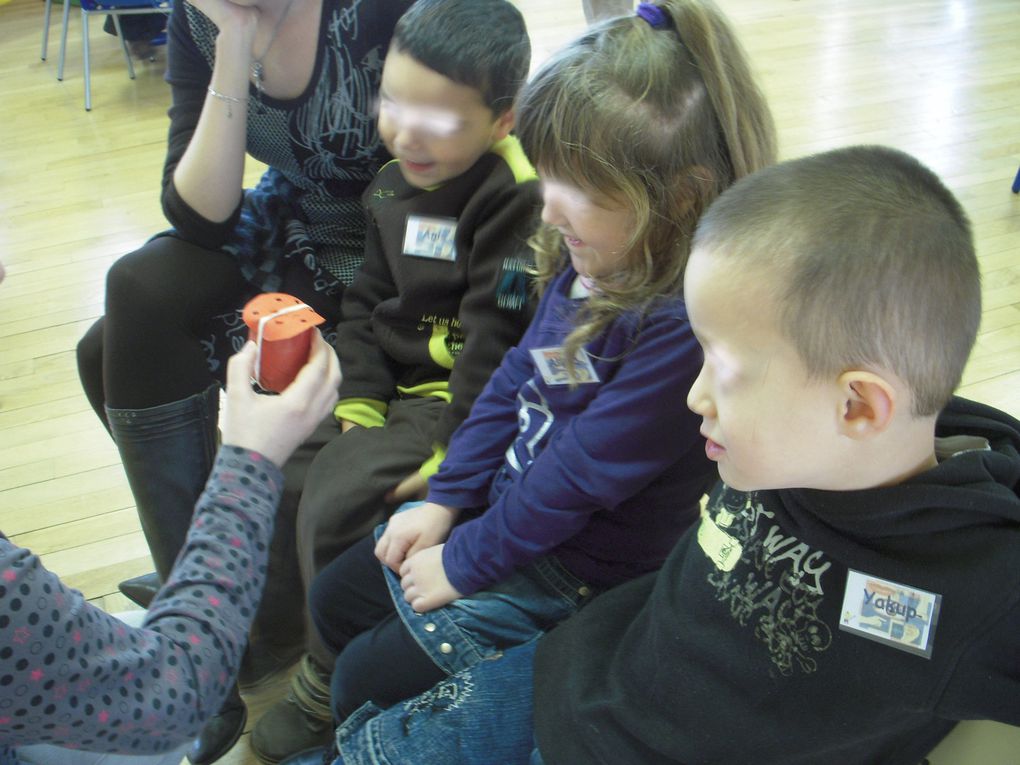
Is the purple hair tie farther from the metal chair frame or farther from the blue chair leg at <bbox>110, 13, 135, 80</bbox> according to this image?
the blue chair leg at <bbox>110, 13, 135, 80</bbox>

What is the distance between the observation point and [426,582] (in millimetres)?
1046

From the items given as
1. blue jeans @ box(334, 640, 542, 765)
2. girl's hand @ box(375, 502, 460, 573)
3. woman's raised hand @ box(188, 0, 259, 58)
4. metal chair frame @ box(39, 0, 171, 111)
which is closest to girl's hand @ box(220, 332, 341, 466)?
girl's hand @ box(375, 502, 460, 573)

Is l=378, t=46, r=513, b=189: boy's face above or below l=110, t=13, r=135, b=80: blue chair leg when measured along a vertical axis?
above

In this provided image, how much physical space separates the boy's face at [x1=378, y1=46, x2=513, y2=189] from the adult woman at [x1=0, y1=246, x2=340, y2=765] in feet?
1.14

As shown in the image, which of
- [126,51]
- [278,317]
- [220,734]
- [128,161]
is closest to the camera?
[278,317]

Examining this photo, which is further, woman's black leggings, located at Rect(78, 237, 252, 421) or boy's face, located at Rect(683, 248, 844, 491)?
woman's black leggings, located at Rect(78, 237, 252, 421)

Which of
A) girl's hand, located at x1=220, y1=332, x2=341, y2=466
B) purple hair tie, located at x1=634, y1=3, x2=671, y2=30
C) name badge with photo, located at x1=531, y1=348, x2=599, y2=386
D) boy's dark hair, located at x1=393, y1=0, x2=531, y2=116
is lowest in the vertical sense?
girl's hand, located at x1=220, y1=332, x2=341, y2=466

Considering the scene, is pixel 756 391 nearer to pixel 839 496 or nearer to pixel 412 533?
pixel 839 496

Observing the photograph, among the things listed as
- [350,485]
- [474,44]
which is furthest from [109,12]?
[350,485]

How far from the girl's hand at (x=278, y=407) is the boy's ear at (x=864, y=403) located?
56 cm

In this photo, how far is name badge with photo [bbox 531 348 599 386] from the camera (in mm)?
978

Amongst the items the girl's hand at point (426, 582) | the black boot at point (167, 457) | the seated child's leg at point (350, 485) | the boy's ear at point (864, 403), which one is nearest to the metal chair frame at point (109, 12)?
the black boot at point (167, 457)

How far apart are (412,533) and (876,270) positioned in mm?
676

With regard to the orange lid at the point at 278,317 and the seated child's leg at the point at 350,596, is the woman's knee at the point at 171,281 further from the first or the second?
the seated child's leg at the point at 350,596
